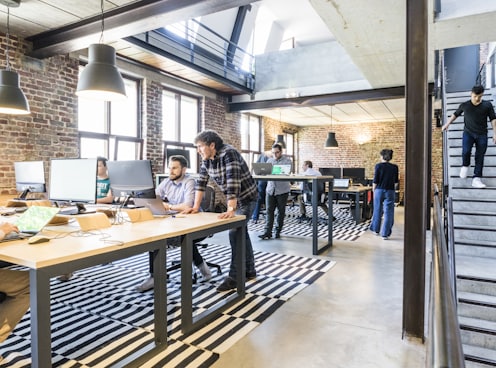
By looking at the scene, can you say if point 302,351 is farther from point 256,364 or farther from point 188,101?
point 188,101

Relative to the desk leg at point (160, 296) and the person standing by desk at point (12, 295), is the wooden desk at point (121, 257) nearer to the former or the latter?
the desk leg at point (160, 296)

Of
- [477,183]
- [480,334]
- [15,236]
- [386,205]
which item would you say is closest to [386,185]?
[386,205]

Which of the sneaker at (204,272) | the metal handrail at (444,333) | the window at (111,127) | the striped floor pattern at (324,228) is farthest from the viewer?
the striped floor pattern at (324,228)

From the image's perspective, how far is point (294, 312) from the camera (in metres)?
2.62

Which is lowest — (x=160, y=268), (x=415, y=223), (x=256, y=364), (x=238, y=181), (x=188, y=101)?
(x=256, y=364)

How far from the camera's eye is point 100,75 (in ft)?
9.20

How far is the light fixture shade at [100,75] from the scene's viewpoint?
279cm

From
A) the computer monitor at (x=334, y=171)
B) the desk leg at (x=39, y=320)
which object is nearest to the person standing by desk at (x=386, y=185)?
the computer monitor at (x=334, y=171)

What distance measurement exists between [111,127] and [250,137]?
195 inches

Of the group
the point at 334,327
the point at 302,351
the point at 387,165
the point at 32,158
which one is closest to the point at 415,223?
the point at 334,327

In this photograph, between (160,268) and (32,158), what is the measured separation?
11.9ft

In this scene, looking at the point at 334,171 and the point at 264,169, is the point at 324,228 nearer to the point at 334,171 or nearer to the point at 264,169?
the point at 264,169

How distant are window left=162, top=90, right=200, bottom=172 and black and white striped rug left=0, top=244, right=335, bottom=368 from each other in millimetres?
3710

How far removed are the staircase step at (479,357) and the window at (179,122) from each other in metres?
5.66
